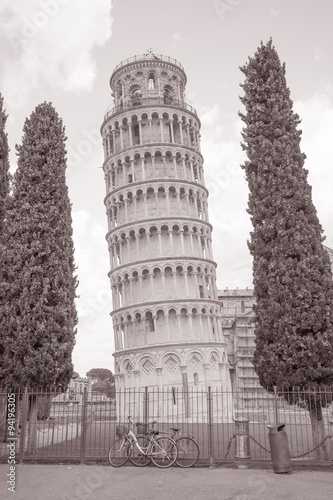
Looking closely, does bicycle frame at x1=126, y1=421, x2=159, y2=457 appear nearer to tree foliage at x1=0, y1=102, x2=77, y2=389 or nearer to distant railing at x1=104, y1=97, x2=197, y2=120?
tree foliage at x1=0, y1=102, x2=77, y2=389

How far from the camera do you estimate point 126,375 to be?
41906 mm

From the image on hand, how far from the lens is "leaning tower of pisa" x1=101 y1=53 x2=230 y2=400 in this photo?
41.0m

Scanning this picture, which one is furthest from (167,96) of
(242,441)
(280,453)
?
(280,453)

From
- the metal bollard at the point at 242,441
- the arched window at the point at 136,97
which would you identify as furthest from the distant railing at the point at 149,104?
the metal bollard at the point at 242,441

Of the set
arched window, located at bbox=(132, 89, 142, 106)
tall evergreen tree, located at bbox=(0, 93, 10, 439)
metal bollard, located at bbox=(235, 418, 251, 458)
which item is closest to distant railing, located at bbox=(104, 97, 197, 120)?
arched window, located at bbox=(132, 89, 142, 106)

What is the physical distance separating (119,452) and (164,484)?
293 centimetres

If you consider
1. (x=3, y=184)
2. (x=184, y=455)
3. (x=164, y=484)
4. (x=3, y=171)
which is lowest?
(x=164, y=484)

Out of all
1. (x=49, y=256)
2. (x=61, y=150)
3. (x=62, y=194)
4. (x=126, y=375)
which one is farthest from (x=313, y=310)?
(x=126, y=375)

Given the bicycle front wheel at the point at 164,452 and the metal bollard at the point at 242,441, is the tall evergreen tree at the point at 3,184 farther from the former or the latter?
the metal bollard at the point at 242,441

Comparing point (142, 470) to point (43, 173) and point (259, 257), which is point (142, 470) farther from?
point (43, 173)

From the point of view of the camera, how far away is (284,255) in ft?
57.5

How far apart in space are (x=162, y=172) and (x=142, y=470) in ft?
116

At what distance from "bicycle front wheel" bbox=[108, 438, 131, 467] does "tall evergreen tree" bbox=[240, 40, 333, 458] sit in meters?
6.10

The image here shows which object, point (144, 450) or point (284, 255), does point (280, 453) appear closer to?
point (144, 450)
